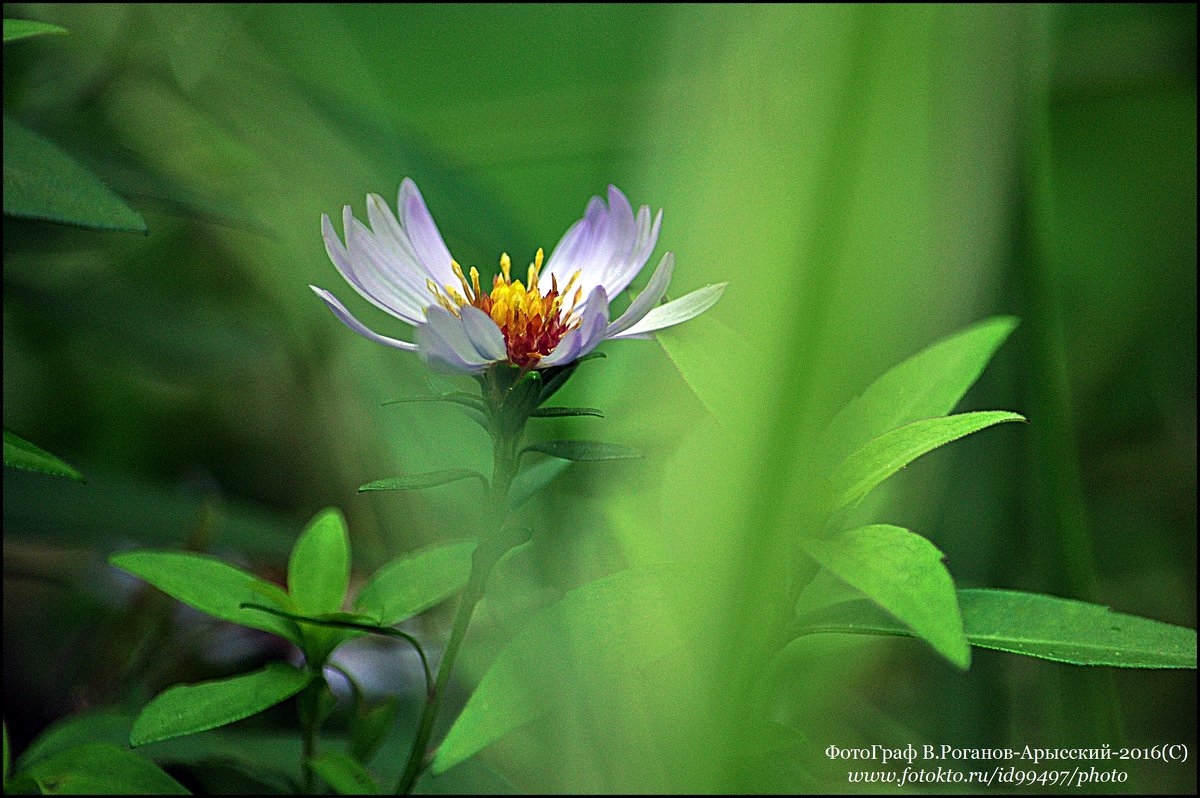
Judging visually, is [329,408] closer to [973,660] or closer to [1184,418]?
[973,660]

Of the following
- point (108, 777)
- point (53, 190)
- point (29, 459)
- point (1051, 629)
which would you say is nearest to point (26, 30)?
point (53, 190)

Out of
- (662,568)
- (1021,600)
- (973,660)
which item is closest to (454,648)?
(662,568)

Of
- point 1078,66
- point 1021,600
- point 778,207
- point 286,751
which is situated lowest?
point 286,751

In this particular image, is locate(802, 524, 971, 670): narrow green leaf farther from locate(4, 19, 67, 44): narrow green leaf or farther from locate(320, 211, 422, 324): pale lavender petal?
locate(4, 19, 67, 44): narrow green leaf

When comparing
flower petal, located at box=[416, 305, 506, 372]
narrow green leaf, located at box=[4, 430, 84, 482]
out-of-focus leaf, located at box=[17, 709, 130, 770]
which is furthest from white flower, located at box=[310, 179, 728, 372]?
out-of-focus leaf, located at box=[17, 709, 130, 770]

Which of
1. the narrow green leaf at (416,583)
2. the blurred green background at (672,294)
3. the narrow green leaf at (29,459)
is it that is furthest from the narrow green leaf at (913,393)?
the narrow green leaf at (29,459)

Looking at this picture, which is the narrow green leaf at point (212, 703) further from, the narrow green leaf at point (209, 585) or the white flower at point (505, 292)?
the white flower at point (505, 292)
